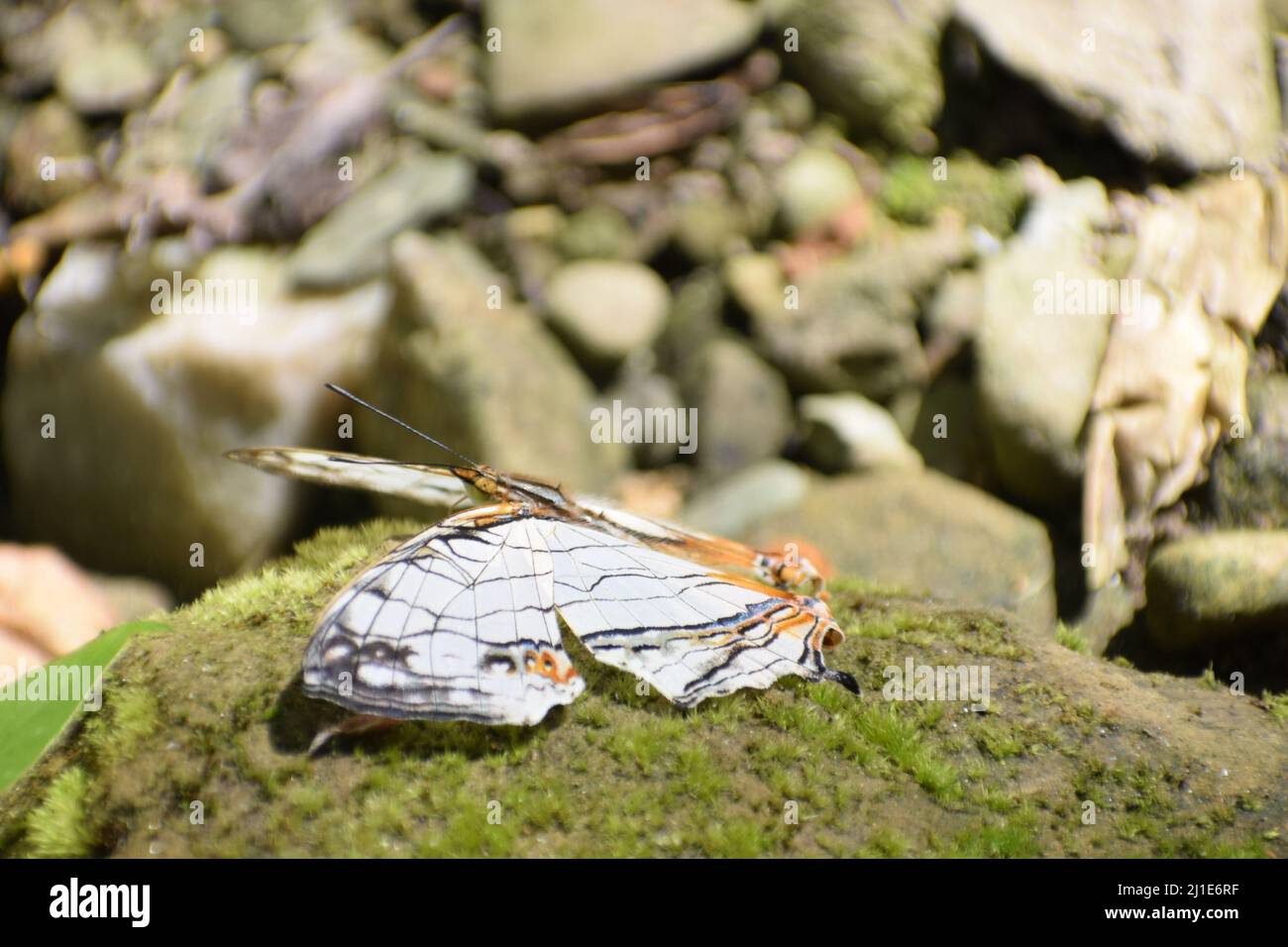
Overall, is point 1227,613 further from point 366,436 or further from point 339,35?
point 339,35

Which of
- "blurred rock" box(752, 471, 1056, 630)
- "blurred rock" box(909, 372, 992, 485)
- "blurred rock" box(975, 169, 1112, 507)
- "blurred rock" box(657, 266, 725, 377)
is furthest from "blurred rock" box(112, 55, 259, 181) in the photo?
"blurred rock" box(975, 169, 1112, 507)

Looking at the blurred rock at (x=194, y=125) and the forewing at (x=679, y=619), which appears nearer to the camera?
the forewing at (x=679, y=619)

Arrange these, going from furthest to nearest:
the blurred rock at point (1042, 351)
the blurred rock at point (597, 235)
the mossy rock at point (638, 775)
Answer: the blurred rock at point (597, 235), the blurred rock at point (1042, 351), the mossy rock at point (638, 775)

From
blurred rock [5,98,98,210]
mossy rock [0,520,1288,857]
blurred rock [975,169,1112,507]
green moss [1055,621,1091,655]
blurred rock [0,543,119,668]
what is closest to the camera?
mossy rock [0,520,1288,857]

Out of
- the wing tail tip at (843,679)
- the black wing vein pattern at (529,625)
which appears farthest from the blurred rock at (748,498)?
the wing tail tip at (843,679)

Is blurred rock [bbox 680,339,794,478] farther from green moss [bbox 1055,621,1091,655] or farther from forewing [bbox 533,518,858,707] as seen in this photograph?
forewing [bbox 533,518,858,707]

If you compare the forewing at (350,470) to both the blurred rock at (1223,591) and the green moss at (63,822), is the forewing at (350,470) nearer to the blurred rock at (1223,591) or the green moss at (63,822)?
the green moss at (63,822)
